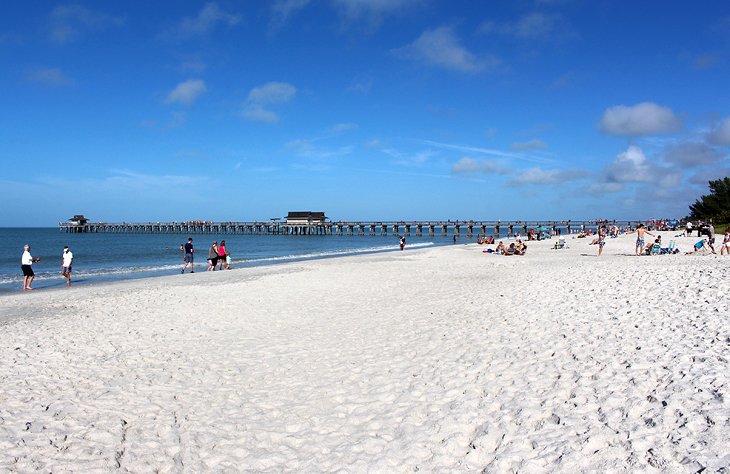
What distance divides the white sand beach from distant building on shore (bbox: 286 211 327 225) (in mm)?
71581

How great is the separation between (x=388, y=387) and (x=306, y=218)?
255 ft

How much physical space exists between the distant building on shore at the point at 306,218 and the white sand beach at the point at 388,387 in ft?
235

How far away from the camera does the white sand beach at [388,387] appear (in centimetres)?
364

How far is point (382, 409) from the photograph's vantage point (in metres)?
4.55

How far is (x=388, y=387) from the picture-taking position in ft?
Result: 16.7

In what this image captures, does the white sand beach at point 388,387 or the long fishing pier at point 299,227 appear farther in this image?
the long fishing pier at point 299,227

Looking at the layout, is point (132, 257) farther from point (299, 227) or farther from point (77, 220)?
point (77, 220)

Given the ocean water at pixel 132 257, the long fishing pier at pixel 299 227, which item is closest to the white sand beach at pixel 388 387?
the ocean water at pixel 132 257

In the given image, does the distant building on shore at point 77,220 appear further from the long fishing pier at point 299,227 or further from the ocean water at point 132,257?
the ocean water at point 132,257

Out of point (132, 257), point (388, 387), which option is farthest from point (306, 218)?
point (388, 387)

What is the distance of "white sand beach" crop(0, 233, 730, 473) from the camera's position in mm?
3639

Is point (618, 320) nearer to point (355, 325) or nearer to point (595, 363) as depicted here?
point (595, 363)

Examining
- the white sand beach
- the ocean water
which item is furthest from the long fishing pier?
the white sand beach

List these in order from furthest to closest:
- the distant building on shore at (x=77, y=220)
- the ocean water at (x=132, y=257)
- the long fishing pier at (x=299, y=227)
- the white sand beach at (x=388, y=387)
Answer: the distant building on shore at (x=77, y=220), the long fishing pier at (x=299, y=227), the ocean water at (x=132, y=257), the white sand beach at (x=388, y=387)
